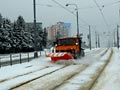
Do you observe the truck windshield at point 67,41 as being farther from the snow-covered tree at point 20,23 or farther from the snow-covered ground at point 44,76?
the snow-covered tree at point 20,23

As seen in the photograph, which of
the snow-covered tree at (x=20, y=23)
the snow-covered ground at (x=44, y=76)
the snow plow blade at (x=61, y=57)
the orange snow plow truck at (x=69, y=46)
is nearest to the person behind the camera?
the snow-covered ground at (x=44, y=76)

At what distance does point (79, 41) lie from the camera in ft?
120

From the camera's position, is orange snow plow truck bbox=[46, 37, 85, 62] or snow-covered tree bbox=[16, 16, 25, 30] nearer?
orange snow plow truck bbox=[46, 37, 85, 62]

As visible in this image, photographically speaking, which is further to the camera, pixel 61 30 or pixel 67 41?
pixel 61 30

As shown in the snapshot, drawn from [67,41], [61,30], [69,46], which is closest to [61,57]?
[69,46]

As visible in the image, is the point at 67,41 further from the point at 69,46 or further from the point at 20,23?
the point at 20,23

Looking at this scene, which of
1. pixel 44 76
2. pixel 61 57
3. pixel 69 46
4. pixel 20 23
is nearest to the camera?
pixel 44 76

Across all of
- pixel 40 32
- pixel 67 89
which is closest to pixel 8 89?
pixel 67 89

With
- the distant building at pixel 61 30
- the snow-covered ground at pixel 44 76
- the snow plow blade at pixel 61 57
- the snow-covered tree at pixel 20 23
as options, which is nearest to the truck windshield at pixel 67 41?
the snow plow blade at pixel 61 57

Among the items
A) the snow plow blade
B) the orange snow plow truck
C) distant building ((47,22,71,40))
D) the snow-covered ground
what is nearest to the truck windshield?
the orange snow plow truck

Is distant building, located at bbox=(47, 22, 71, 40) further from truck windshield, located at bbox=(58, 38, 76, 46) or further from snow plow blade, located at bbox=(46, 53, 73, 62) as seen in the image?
snow plow blade, located at bbox=(46, 53, 73, 62)

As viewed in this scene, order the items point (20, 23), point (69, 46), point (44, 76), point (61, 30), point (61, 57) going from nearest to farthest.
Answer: point (44, 76) → point (61, 57) → point (69, 46) → point (20, 23) → point (61, 30)

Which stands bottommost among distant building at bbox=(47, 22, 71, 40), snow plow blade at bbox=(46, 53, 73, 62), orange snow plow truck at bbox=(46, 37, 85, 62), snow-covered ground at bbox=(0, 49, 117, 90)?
snow-covered ground at bbox=(0, 49, 117, 90)

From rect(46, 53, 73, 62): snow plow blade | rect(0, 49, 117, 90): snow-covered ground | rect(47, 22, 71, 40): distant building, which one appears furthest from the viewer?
rect(47, 22, 71, 40): distant building
